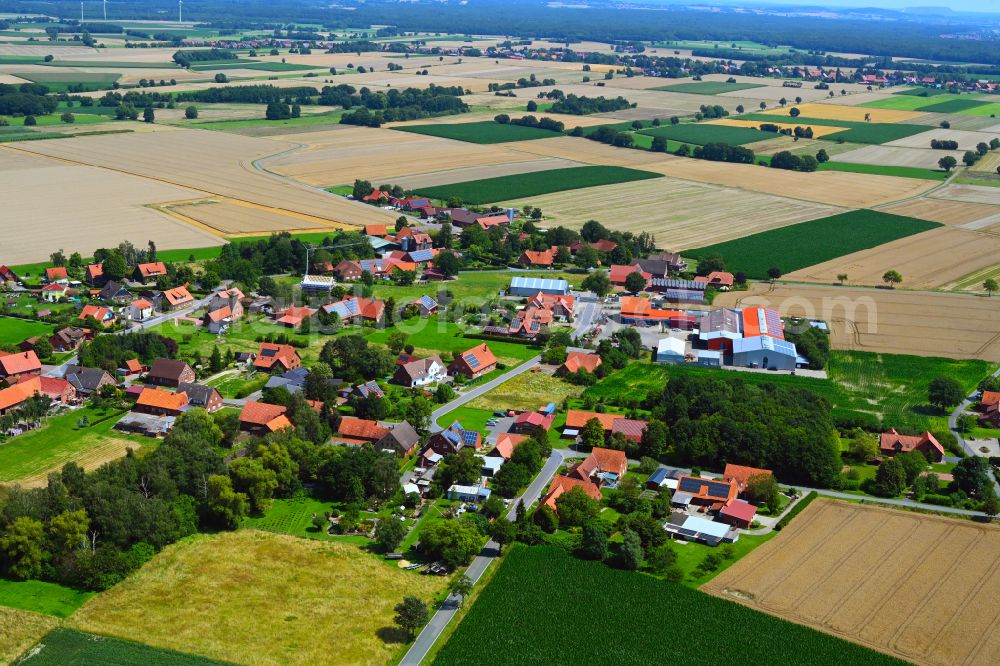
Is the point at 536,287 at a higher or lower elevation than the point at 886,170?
lower

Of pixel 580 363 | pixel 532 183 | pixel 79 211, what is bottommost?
pixel 580 363

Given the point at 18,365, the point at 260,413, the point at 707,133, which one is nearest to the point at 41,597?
the point at 260,413

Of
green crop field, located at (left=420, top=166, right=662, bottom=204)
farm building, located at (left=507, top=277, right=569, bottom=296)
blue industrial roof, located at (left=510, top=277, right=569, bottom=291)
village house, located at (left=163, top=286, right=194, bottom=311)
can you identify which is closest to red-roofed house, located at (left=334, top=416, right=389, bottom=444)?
village house, located at (left=163, top=286, right=194, bottom=311)

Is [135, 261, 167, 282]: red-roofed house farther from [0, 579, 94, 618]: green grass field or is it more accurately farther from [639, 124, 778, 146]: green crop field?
[639, 124, 778, 146]: green crop field

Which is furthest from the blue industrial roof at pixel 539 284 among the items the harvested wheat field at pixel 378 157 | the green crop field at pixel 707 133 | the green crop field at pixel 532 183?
the green crop field at pixel 707 133

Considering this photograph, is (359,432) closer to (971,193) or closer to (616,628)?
(616,628)

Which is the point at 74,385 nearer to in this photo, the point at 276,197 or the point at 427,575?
the point at 427,575
